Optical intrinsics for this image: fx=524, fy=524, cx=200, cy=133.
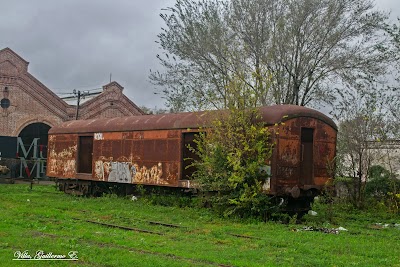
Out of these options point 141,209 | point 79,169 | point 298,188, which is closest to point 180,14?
point 79,169

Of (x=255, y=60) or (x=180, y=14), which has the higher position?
(x=180, y=14)

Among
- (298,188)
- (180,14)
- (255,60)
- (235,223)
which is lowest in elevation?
(235,223)

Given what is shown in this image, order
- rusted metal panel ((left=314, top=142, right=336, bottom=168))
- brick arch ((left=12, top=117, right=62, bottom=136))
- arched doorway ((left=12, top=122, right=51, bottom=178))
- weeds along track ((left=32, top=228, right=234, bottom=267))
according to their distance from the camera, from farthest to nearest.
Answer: brick arch ((left=12, top=117, right=62, bottom=136)) → arched doorway ((left=12, top=122, right=51, bottom=178)) → rusted metal panel ((left=314, top=142, right=336, bottom=168)) → weeds along track ((left=32, top=228, right=234, bottom=267))

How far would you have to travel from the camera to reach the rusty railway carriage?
1534cm

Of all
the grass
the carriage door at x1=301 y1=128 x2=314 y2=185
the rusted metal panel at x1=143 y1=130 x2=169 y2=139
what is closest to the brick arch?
the rusted metal panel at x1=143 y1=130 x2=169 y2=139

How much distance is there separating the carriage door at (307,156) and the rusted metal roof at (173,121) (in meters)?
0.56

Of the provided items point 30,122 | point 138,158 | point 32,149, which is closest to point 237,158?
point 138,158

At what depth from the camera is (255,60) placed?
81.0 ft

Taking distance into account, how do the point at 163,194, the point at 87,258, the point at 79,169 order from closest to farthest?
the point at 87,258 → the point at 163,194 → the point at 79,169

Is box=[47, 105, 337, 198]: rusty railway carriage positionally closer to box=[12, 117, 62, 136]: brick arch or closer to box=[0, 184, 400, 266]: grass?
box=[0, 184, 400, 266]: grass

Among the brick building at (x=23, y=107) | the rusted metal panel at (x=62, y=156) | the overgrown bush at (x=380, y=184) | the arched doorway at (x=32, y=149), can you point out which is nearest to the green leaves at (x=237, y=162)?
the overgrown bush at (x=380, y=184)

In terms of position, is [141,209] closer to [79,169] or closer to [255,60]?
[79,169]

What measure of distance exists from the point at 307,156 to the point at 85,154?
11483mm

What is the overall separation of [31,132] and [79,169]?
18.1m
